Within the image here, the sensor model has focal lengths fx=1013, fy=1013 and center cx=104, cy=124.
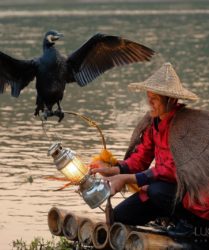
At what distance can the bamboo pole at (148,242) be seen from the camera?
7137 mm

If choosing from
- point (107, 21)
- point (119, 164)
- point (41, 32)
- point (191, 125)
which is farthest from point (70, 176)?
point (107, 21)

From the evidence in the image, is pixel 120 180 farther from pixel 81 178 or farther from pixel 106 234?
Result: pixel 106 234

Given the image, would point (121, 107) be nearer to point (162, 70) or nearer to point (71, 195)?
point (71, 195)

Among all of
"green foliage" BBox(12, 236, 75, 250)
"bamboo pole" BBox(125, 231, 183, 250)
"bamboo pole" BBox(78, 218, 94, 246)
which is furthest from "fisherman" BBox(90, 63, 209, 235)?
"green foliage" BBox(12, 236, 75, 250)

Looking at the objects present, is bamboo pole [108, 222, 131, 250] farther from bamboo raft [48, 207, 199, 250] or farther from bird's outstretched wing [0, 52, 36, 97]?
bird's outstretched wing [0, 52, 36, 97]

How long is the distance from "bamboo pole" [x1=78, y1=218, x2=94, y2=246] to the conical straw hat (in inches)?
44.5

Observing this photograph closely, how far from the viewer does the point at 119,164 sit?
764cm

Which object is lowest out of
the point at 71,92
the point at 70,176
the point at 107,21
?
the point at 107,21

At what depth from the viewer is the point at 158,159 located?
731 cm

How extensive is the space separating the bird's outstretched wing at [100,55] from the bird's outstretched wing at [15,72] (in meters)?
0.39

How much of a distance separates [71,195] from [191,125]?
322 cm

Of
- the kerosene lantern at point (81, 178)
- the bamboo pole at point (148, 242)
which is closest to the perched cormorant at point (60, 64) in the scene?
the kerosene lantern at point (81, 178)

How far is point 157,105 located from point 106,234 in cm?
110

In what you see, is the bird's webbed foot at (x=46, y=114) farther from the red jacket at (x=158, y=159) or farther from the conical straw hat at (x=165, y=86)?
the conical straw hat at (x=165, y=86)
